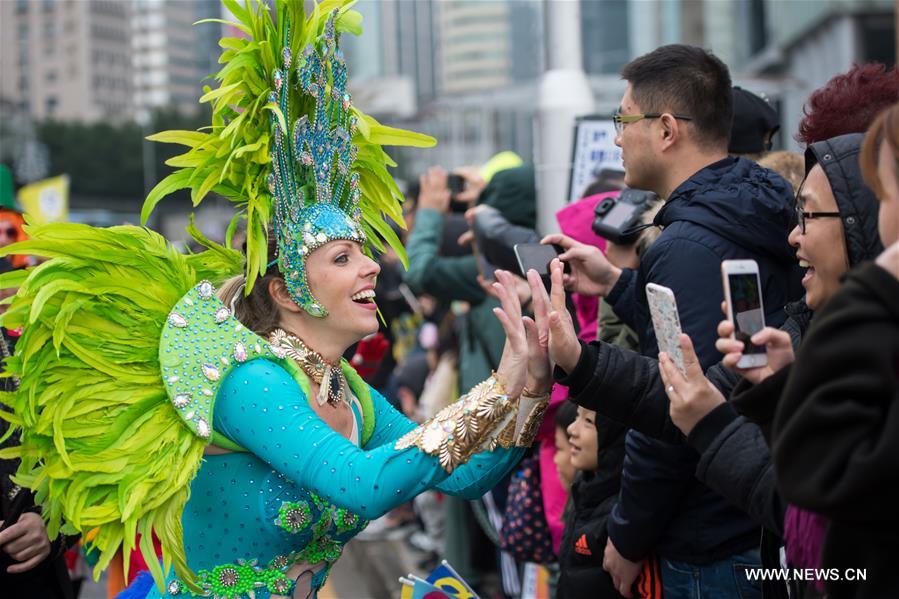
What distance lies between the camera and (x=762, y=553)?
294 centimetres

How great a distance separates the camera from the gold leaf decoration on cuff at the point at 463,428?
9.64 feet

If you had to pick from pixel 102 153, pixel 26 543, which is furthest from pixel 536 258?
pixel 102 153

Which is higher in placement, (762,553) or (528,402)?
(528,402)

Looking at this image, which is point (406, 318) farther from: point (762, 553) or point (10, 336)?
point (762, 553)

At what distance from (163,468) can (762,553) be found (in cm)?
158

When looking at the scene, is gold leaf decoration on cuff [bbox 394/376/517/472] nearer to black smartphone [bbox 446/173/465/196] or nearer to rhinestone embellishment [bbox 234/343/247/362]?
rhinestone embellishment [bbox 234/343/247/362]

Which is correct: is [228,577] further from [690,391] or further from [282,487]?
[690,391]

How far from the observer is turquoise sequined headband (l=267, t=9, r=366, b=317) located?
325 centimetres

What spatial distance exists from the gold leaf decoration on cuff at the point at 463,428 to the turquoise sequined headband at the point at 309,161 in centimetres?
53

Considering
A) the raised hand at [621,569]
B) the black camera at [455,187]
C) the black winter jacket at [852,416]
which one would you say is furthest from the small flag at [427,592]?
the black camera at [455,187]

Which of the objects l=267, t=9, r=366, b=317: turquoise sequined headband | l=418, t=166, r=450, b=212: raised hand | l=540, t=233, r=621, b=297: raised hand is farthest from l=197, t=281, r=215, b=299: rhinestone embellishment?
l=418, t=166, r=450, b=212: raised hand

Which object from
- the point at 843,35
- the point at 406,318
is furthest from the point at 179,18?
the point at 406,318

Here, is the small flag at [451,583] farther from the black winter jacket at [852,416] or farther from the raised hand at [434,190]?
A: the raised hand at [434,190]

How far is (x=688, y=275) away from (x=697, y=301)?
0.25 ft
